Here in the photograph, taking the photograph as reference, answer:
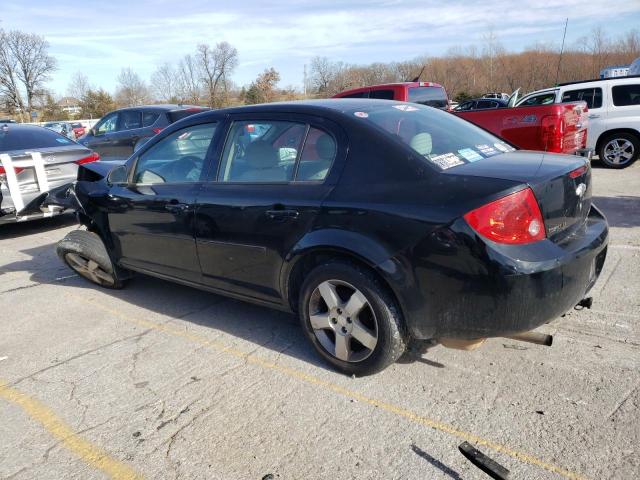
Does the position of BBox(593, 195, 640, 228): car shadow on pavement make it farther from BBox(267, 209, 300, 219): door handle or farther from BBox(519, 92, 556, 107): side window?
BBox(519, 92, 556, 107): side window

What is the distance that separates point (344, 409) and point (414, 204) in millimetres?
1193

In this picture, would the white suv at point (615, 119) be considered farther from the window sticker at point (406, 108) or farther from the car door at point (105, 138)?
the car door at point (105, 138)

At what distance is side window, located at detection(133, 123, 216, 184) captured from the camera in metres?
3.76

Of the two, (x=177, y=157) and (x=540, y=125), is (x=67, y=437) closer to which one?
(x=177, y=157)

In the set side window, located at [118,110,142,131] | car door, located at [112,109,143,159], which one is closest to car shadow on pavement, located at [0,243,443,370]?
car door, located at [112,109,143,159]

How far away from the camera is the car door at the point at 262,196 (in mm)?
3039

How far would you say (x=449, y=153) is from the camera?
116 inches

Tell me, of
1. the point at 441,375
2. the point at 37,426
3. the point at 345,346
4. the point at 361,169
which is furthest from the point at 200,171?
the point at 441,375

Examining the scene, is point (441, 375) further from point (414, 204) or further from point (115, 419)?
point (115, 419)

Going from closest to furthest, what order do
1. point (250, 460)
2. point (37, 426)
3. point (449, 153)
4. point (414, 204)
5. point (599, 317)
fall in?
1. point (250, 460)
2. point (414, 204)
3. point (37, 426)
4. point (449, 153)
5. point (599, 317)

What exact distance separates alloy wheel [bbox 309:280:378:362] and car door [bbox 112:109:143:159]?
29.9ft

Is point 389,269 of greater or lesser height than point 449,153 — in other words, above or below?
below

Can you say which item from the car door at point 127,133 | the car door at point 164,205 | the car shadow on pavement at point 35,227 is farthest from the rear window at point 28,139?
the car door at point 164,205

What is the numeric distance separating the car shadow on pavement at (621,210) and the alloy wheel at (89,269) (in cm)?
568
